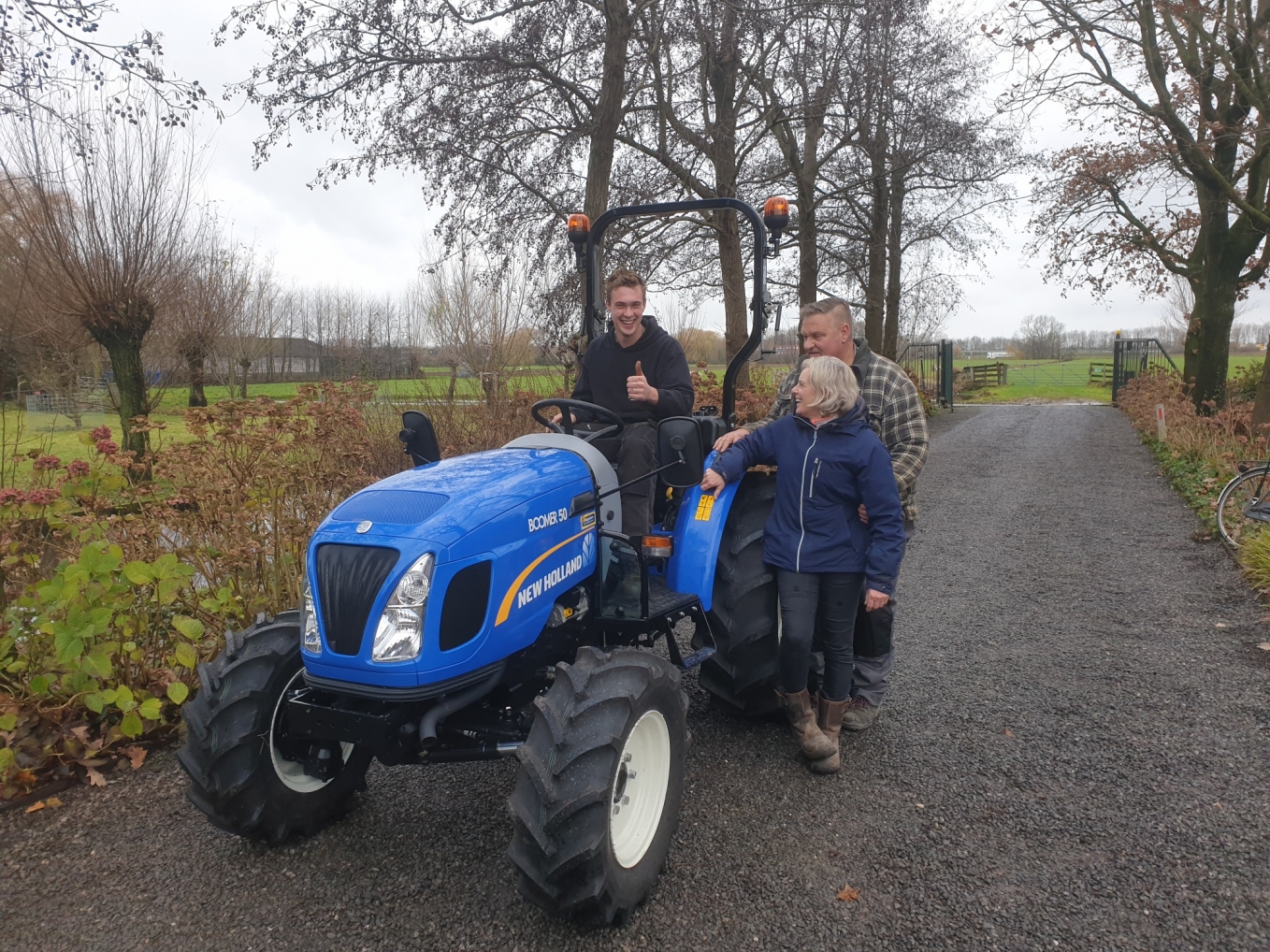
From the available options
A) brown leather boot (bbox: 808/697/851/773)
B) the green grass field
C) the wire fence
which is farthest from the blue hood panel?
the wire fence

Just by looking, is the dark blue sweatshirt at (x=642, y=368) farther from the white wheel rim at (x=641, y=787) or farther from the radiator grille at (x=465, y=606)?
the white wheel rim at (x=641, y=787)

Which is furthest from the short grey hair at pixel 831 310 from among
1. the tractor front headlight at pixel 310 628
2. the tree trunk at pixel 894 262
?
the tree trunk at pixel 894 262

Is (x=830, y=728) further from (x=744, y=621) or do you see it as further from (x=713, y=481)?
(x=713, y=481)

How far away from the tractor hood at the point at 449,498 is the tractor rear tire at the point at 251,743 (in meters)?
0.51

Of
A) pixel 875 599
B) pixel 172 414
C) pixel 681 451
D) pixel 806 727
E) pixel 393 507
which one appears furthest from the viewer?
pixel 172 414

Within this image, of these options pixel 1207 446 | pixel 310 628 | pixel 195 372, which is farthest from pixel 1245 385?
pixel 195 372

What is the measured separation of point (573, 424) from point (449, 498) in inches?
46.5

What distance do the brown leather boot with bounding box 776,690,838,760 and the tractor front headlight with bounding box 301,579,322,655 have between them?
194 centimetres

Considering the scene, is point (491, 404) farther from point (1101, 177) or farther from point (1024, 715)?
point (1101, 177)

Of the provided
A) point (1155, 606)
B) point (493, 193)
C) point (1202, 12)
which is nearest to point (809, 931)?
point (1155, 606)

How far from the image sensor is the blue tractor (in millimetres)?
2459

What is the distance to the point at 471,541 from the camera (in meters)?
2.66

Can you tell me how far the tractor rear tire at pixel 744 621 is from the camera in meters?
3.64

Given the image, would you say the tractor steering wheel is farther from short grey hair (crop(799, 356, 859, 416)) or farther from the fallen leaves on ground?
the fallen leaves on ground
